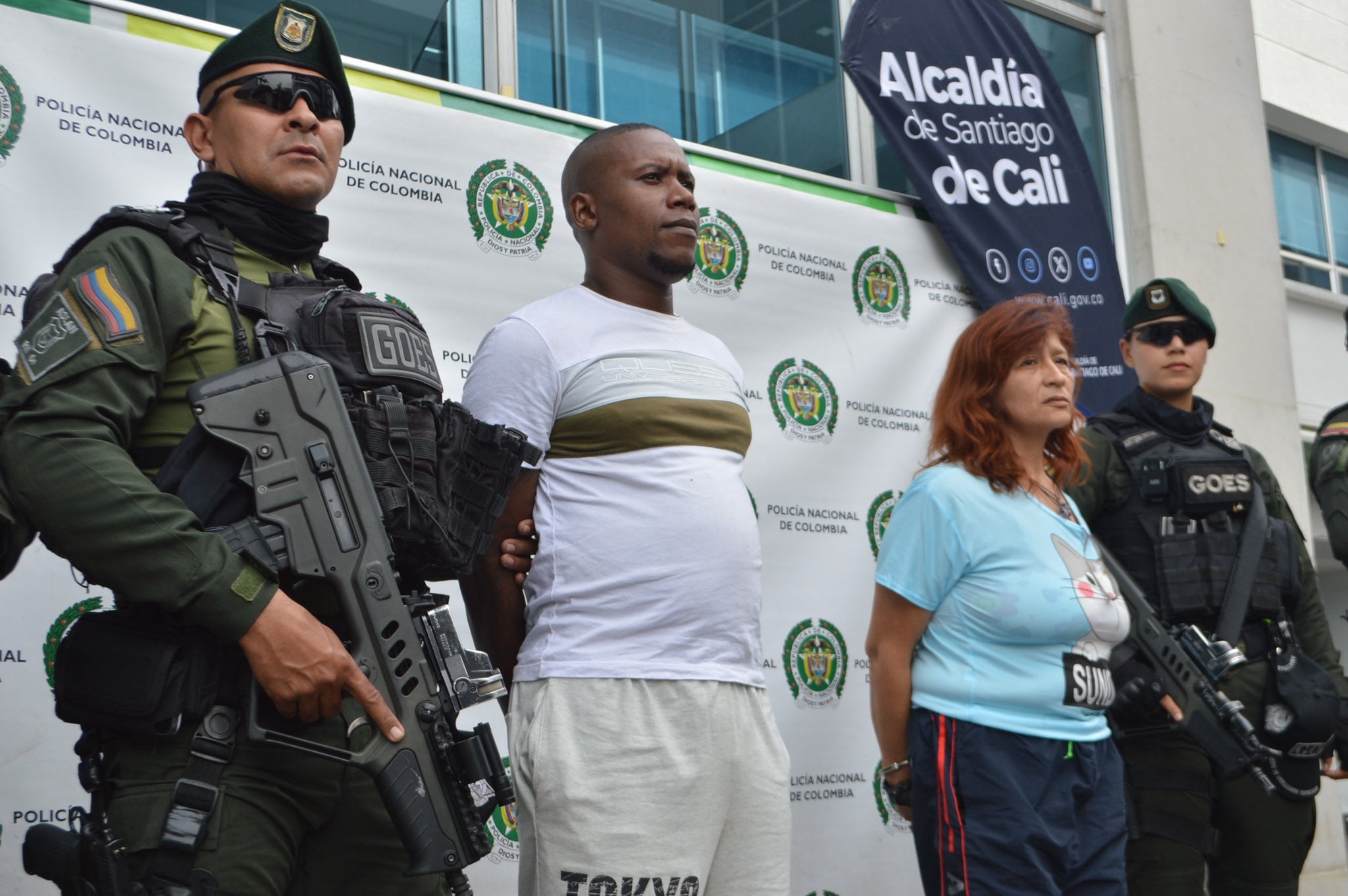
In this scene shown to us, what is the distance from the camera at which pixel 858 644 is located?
4.20 metres

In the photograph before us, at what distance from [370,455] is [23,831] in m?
1.46

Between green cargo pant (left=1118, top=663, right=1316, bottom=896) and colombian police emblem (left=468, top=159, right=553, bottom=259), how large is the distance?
2045 mm

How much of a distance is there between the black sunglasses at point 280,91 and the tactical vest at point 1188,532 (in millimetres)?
2289

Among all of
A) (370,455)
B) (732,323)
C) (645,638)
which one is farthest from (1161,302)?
(370,455)

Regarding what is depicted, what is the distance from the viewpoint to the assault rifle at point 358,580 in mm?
1725

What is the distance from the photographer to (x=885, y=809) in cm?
414

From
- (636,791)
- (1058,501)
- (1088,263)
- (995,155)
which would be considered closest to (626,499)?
(636,791)

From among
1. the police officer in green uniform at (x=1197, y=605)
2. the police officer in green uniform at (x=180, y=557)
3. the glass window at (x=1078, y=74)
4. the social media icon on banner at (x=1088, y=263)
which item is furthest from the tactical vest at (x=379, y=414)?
the glass window at (x=1078, y=74)

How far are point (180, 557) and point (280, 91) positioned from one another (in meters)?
0.79

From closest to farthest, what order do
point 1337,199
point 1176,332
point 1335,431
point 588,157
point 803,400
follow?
point 588,157
point 1176,332
point 1335,431
point 803,400
point 1337,199

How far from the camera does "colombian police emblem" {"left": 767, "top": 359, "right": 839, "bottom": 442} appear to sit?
13.7 ft

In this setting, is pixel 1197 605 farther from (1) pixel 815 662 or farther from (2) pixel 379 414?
(2) pixel 379 414

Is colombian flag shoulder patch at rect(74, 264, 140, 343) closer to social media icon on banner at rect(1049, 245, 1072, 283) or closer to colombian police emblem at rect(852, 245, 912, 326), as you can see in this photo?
colombian police emblem at rect(852, 245, 912, 326)

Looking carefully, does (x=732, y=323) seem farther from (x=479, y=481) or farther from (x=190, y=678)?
(x=190, y=678)
